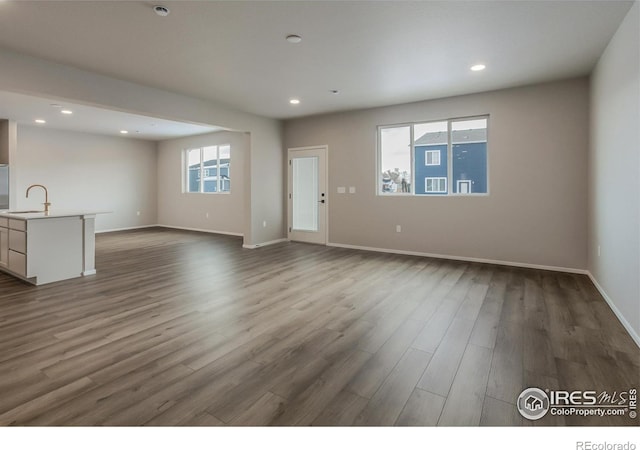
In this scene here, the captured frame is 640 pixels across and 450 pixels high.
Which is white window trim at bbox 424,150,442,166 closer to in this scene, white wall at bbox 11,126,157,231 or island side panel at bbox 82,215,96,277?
island side panel at bbox 82,215,96,277

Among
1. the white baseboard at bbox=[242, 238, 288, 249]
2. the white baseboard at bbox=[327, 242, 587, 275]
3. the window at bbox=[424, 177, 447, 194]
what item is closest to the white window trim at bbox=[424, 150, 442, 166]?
the window at bbox=[424, 177, 447, 194]

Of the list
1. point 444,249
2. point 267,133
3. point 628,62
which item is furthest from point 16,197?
point 628,62

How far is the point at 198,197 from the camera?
9.38 meters

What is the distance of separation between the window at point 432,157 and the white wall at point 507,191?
57cm

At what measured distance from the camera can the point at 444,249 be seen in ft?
18.8

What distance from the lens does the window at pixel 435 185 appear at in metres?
5.71

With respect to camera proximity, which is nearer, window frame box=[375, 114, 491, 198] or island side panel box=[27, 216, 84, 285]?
island side panel box=[27, 216, 84, 285]

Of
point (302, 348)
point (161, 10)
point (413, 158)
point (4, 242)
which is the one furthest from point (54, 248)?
point (413, 158)

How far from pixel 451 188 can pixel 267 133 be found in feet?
12.9

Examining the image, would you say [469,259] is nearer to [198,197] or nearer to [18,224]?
[18,224]

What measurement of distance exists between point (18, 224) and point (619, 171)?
672 centimetres

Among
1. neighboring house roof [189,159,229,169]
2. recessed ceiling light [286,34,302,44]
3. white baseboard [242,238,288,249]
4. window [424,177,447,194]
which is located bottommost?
white baseboard [242,238,288,249]

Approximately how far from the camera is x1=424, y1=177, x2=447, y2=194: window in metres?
5.71
